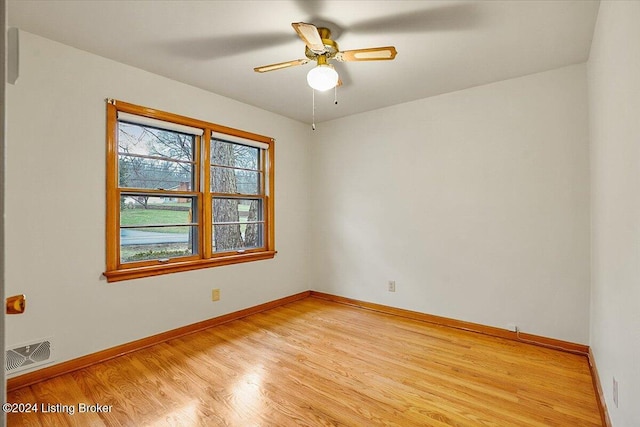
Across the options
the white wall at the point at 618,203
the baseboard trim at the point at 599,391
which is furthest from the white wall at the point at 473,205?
the white wall at the point at 618,203

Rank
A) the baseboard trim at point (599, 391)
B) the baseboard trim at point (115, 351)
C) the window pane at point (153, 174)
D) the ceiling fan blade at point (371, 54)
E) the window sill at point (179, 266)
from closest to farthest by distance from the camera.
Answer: the baseboard trim at point (599, 391) → the ceiling fan blade at point (371, 54) → the baseboard trim at point (115, 351) → the window sill at point (179, 266) → the window pane at point (153, 174)

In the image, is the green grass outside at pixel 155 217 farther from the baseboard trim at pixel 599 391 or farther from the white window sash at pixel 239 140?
the baseboard trim at pixel 599 391

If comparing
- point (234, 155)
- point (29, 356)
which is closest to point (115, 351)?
point (29, 356)

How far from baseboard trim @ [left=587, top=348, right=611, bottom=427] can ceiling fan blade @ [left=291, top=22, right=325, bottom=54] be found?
2.76 metres

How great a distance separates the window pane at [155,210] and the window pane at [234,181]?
0.35 meters

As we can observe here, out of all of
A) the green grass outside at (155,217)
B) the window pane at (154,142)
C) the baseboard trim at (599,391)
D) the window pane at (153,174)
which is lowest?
the baseboard trim at (599,391)

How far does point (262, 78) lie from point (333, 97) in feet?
2.81

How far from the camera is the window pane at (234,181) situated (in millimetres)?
3451

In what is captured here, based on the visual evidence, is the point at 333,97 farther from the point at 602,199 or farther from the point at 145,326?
the point at 145,326

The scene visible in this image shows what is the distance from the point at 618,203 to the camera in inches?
60.1

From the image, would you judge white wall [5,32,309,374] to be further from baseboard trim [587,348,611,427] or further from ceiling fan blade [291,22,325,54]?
baseboard trim [587,348,611,427]

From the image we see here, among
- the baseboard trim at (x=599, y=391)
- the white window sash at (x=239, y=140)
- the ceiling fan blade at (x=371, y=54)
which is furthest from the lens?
the white window sash at (x=239, y=140)

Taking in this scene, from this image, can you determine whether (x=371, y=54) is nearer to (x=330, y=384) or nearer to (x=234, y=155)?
(x=234, y=155)

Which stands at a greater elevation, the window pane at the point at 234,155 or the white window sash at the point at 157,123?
the white window sash at the point at 157,123
